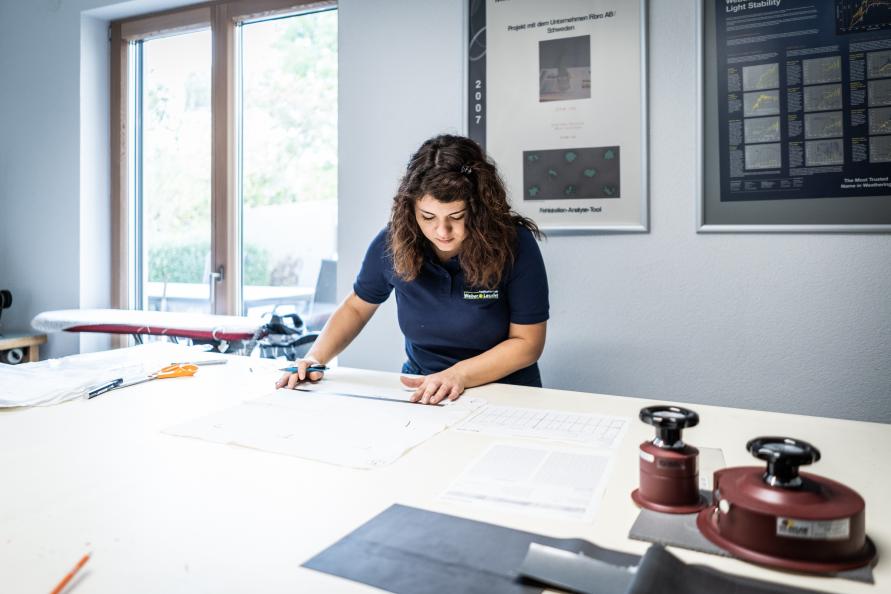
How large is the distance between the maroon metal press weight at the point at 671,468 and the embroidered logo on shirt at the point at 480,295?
88cm

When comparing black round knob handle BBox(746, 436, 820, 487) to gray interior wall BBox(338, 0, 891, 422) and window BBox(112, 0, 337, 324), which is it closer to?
gray interior wall BBox(338, 0, 891, 422)

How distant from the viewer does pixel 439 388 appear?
1.33m

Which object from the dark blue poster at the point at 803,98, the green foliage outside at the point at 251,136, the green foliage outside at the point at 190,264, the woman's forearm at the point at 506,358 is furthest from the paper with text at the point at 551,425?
the green foliage outside at the point at 190,264

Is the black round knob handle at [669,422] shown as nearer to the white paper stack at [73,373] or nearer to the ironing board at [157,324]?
the white paper stack at [73,373]

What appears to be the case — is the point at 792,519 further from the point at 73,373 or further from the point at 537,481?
the point at 73,373

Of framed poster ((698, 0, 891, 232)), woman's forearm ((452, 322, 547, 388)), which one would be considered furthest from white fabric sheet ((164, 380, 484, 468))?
framed poster ((698, 0, 891, 232))

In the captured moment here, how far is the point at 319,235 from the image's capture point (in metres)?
2.90

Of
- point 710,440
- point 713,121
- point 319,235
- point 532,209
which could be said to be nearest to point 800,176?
point 713,121

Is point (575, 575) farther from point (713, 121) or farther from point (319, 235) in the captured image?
point (319, 235)

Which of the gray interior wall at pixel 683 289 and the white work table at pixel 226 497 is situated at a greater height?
the gray interior wall at pixel 683 289

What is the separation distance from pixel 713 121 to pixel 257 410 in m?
1.54

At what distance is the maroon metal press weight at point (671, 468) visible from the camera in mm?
751

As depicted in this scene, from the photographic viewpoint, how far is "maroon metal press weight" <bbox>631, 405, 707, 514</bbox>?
29.6 inches

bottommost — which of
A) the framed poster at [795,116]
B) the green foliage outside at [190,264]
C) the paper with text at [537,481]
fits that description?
the paper with text at [537,481]
